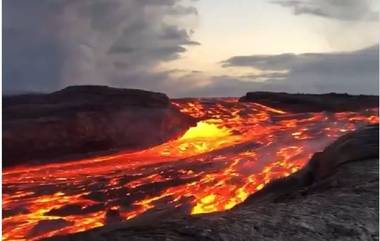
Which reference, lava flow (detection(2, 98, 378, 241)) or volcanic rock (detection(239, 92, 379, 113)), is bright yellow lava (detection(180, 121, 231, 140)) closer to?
lava flow (detection(2, 98, 378, 241))

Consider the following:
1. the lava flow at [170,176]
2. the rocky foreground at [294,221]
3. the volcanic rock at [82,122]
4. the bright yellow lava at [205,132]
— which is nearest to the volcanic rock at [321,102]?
the lava flow at [170,176]

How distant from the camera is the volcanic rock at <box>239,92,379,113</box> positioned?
13.2 ft

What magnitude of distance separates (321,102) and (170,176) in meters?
2.07

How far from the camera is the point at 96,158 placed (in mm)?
2672

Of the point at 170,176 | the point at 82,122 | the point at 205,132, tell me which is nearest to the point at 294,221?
the point at 170,176

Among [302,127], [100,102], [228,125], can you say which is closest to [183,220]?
[100,102]

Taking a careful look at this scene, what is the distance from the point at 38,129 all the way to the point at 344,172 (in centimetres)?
128

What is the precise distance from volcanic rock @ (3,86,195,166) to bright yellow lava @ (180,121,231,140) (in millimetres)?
219

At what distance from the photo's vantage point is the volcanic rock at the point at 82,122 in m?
2.36

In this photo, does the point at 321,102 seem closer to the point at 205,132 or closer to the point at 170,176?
the point at 205,132

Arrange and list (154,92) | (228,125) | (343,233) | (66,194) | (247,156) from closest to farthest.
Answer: (343,233)
(66,194)
(154,92)
(247,156)
(228,125)

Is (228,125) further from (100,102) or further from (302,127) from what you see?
(100,102)

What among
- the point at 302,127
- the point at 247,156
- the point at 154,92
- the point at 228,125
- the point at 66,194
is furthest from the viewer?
the point at 302,127

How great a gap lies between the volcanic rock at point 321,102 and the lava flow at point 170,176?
17 cm
